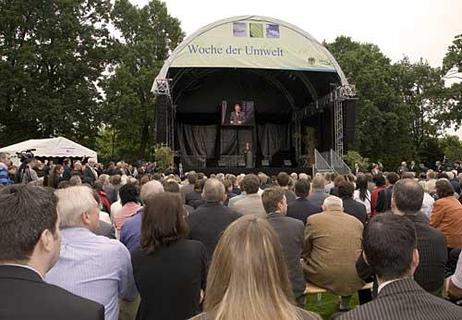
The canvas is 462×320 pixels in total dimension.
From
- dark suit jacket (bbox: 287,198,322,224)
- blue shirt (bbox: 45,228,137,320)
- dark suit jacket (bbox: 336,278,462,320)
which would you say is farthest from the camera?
dark suit jacket (bbox: 287,198,322,224)

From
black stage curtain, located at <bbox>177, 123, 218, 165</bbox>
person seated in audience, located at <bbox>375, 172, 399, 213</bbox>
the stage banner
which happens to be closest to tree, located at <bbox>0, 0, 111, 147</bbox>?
black stage curtain, located at <bbox>177, 123, 218, 165</bbox>

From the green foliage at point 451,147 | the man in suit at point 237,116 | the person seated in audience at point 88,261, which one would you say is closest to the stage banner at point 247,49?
the man in suit at point 237,116

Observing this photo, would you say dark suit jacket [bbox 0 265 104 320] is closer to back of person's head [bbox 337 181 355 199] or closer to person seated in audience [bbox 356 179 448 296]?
person seated in audience [bbox 356 179 448 296]

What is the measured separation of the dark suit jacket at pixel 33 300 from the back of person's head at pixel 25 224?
0.23 feet

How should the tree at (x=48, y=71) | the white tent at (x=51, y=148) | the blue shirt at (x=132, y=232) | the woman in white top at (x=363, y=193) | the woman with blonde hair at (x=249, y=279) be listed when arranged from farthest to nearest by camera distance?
1. the tree at (x=48, y=71)
2. the white tent at (x=51, y=148)
3. the woman in white top at (x=363, y=193)
4. the blue shirt at (x=132, y=232)
5. the woman with blonde hair at (x=249, y=279)

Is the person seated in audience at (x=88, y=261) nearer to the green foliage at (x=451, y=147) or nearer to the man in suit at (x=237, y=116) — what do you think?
the man in suit at (x=237, y=116)

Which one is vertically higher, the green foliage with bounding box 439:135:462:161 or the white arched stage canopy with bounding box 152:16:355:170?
the white arched stage canopy with bounding box 152:16:355:170

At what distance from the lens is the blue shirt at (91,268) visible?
2.88 metres

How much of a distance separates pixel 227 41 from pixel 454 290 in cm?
1580

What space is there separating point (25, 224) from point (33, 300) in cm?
29

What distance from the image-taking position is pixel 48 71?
29484 millimetres

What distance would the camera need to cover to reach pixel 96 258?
9.64ft

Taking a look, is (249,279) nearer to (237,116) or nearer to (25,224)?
(25,224)

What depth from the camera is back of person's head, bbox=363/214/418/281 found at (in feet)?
7.21
